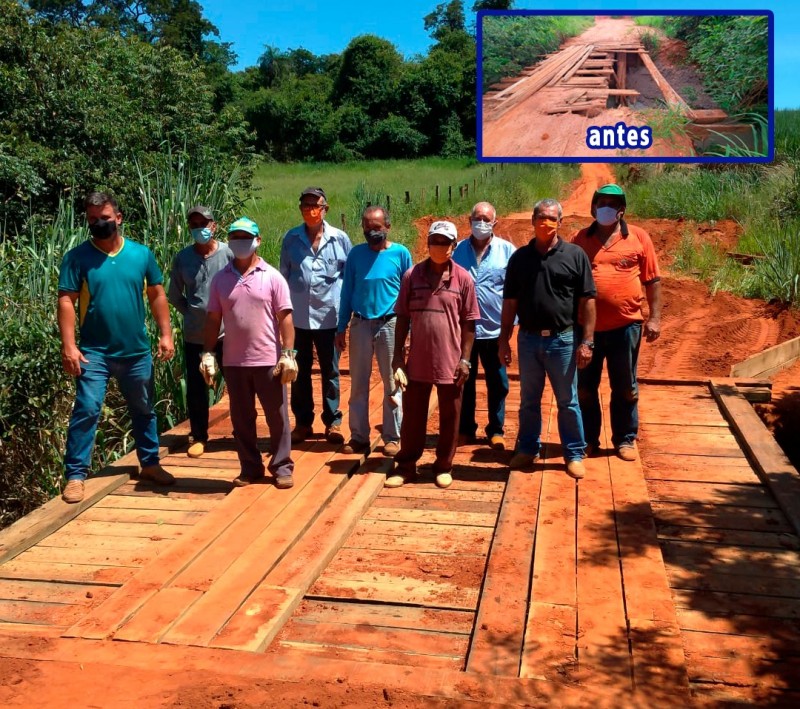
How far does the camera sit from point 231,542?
4.68 meters

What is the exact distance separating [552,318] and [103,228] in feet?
9.18

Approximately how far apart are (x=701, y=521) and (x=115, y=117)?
9261 millimetres

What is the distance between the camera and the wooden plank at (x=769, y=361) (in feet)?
30.7

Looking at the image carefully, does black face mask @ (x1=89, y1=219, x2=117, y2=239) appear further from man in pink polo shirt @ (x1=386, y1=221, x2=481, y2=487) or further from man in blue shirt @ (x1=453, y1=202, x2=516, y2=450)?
man in blue shirt @ (x1=453, y1=202, x2=516, y2=450)

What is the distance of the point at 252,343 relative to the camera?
17.9ft

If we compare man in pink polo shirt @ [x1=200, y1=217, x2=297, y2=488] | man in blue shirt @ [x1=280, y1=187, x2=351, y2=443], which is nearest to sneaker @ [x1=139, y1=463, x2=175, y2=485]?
man in pink polo shirt @ [x1=200, y1=217, x2=297, y2=488]

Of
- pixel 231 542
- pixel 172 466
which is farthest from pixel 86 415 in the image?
pixel 231 542

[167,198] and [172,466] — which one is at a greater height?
[167,198]

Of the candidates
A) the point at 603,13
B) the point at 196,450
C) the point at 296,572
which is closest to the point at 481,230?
the point at 196,450

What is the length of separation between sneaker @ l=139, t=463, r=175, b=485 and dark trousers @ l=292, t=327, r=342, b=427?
110cm

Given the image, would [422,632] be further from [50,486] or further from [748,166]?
[748,166]

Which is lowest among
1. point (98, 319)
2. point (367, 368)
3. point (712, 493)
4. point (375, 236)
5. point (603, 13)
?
point (712, 493)

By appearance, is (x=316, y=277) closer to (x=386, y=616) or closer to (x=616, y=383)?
(x=616, y=383)

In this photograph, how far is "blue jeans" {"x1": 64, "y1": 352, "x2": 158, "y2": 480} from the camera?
546 cm
